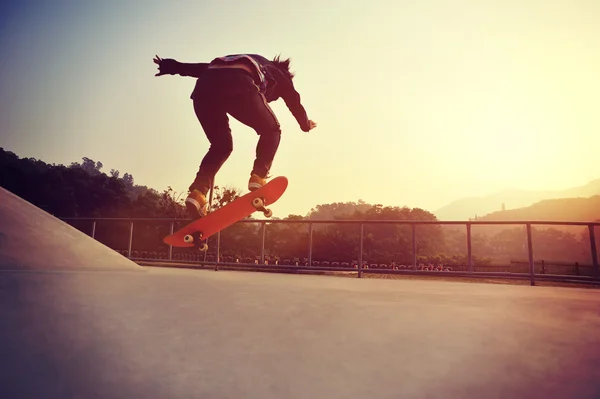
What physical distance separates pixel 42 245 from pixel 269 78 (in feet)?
9.65

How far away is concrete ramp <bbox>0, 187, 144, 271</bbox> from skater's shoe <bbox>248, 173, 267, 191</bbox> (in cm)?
200

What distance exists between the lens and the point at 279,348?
1.45 metres

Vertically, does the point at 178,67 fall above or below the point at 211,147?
above

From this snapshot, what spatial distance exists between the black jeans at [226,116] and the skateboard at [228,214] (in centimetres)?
34

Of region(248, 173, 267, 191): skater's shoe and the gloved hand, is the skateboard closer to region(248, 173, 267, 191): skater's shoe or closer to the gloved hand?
region(248, 173, 267, 191): skater's shoe

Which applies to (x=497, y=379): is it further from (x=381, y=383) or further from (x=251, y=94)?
(x=251, y=94)

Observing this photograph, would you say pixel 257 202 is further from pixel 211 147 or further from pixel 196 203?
pixel 211 147

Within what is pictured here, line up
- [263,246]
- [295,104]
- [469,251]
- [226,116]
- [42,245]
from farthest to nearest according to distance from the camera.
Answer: [263,246] → [469,251] → [295,104] → [42,245] → [226,116]

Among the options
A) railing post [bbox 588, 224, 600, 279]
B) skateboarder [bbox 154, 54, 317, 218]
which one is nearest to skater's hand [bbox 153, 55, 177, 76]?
skateboarder [bbox 154, 54, 317, 218]

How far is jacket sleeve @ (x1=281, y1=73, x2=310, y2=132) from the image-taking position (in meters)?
3.85

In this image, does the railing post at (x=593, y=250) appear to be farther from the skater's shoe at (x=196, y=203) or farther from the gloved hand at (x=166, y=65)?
the gloved hand at (x=166, y=65)

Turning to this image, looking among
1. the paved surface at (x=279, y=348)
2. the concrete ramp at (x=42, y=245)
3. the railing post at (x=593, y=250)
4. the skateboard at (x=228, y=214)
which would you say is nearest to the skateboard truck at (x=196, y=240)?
the skateboard at (x=228, y=214)

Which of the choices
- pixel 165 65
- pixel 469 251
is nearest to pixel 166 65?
pixel 165 65

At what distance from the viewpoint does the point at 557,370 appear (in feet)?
4.15
